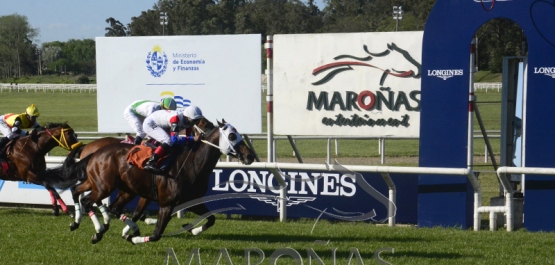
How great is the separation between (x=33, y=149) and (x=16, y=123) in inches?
21.5

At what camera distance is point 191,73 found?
37.9 feet

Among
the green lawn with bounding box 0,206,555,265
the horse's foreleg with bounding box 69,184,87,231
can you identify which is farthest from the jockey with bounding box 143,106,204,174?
the horse's foreleg with bounding box 69,184,87,231

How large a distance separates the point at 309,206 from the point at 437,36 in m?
2.66

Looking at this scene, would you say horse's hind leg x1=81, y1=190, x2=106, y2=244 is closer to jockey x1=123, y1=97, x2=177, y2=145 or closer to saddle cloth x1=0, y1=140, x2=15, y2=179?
jockey x1=123, y1=97, x2=177, y2=145

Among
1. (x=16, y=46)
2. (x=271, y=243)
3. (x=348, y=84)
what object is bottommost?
(x=271, y=243)

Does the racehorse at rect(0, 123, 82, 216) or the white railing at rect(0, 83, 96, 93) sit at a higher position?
the racehorse at rect(0, 123, 82, 216)

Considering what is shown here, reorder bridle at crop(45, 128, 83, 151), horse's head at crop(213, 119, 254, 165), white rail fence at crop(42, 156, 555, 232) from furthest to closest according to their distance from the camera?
bridle at crop(45, 128, 83, 151), white rail fence at crop(42, 156, 555, 232), horse's head at crop(213, 119, 254, 165)

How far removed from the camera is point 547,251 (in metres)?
7.54

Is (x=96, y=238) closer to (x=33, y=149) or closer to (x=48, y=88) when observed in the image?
(x=33, y=149)

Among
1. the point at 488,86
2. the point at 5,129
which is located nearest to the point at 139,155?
the point at 5,129

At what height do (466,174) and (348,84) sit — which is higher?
(348,84)

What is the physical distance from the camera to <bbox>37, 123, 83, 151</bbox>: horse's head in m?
11.0

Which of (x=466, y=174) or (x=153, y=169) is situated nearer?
(x=153, y=169)

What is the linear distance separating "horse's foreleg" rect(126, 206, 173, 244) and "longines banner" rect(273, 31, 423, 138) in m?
3.24
